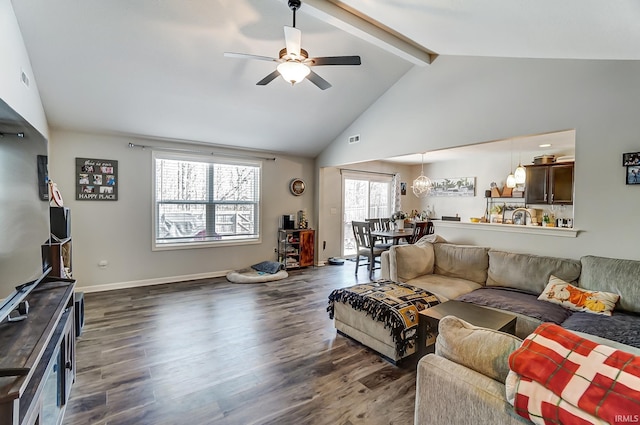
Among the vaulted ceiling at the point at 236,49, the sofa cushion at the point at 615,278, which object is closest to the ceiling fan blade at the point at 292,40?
the vaulted ceiling at the point at 236,49

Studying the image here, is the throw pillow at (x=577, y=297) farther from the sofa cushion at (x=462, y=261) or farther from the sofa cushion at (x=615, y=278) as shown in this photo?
the sofa cushion at (x=462, y=261)

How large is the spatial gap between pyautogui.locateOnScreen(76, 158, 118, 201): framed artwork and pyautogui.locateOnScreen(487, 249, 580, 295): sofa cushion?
525 centimetres

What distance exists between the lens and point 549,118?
300 centimetres

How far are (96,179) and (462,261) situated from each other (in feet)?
17.0

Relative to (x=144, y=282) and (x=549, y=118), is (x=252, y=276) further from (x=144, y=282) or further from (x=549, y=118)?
(x=549, y=118)

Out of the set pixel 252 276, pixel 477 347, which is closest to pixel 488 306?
pixel 477 347

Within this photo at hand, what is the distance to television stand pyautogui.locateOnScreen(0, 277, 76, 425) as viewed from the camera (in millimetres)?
1052

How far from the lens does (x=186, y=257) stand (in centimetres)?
512

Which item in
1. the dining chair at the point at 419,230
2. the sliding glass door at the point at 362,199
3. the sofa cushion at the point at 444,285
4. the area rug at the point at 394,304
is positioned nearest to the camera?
the area rug at the point at 394,304

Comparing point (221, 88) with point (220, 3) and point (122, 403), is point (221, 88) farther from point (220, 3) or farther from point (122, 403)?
point (122, 403)

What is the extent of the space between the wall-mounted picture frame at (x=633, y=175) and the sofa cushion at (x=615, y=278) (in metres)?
0.68

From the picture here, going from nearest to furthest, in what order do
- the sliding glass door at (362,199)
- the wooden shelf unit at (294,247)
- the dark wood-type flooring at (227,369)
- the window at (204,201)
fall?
the dark wood-type flooring at (227,369) → the window at (204,201) → the wooden shelf unit at (294,247) → the sliding glass door at (362,199)

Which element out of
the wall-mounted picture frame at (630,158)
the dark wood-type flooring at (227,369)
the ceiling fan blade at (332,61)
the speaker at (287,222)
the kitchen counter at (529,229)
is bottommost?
the dark wood-type flooring at (227,369)

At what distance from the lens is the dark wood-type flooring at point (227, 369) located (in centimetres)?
197
